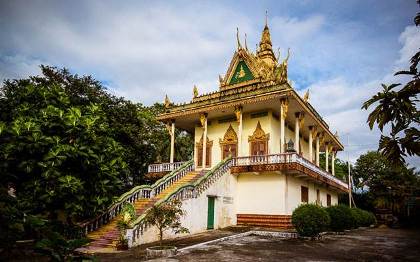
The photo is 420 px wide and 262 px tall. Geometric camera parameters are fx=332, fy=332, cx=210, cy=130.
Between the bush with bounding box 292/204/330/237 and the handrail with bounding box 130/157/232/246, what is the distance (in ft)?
15.4

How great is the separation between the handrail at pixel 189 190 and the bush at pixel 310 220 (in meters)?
4.70

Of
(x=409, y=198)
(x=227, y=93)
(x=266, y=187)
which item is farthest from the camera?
(x=409, y=198)

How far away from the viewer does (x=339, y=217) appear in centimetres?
1900

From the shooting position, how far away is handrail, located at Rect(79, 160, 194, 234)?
14.1 meters

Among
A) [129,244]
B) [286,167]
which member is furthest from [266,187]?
[129,244]

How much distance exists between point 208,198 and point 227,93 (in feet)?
26.4

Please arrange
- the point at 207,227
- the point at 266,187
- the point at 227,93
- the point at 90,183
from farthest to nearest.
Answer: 1. the point at 227,93
2. the point at 266,187
3. the point at 207,227
4. the point at 90,183

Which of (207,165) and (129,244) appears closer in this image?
(129,244)

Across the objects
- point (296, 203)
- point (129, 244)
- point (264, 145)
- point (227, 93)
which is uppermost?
point (227, 93)

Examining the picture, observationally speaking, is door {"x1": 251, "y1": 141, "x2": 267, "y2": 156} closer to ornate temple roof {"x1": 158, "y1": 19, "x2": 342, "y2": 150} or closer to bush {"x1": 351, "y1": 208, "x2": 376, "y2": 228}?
ornate temple roof {"x1": 158, "y1": 19, "x2": 342, "y2": 150}

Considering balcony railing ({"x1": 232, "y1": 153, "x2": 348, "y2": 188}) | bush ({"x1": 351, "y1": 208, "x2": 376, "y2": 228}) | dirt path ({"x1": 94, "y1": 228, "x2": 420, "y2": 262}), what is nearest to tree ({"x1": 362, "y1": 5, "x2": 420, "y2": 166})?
dirt path ({"x1": 94, "y1": 228, "x2": 420, "y2": 262})

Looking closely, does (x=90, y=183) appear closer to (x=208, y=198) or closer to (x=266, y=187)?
(x=208, y=198)

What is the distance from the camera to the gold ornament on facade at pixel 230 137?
22.1m

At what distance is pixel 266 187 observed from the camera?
1859cm
